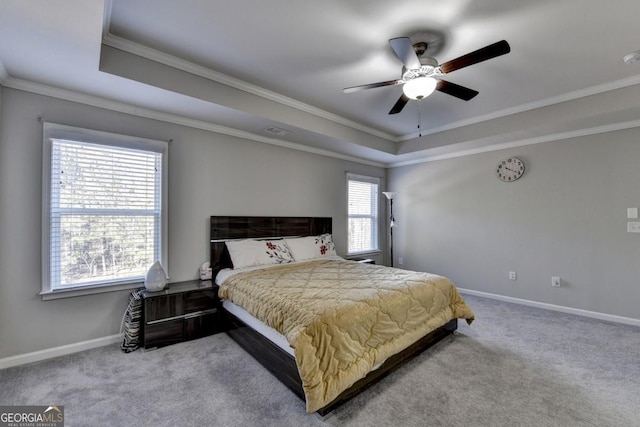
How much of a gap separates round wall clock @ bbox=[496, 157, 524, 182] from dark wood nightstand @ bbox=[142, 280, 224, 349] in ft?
14.5

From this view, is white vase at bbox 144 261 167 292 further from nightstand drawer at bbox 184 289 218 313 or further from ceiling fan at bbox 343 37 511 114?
ceiling fan at bbox 343 37 511 114

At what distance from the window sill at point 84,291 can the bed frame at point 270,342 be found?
86cm

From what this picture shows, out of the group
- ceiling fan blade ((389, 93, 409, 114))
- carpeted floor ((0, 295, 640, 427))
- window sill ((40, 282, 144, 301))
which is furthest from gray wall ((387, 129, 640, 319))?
window sill ((40, 282, 144, 301))

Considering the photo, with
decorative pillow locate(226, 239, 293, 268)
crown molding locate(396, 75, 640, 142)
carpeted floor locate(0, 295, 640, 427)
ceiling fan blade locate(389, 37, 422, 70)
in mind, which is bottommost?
carpeted floor locate(0, 295, 640, 427)

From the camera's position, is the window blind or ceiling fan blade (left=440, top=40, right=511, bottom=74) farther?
the window blind

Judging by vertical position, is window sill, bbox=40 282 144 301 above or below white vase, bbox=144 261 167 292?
below

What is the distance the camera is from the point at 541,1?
1.83 metres

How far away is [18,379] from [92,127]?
87.6 inches

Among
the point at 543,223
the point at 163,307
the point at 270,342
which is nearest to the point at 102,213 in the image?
the point at 163,307

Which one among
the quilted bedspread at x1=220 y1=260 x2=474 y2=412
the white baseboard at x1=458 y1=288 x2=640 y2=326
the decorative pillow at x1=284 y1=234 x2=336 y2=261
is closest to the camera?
the quilted bedspread at x1=220 y1=260 x2=474 y2=412

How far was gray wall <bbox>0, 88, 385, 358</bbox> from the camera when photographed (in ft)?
7.72

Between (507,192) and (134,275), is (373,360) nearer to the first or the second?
(134,275)

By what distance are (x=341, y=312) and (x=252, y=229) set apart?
7.22ft

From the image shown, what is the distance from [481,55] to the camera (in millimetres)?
1861
